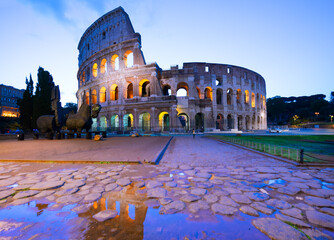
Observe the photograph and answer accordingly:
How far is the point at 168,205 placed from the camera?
228cm

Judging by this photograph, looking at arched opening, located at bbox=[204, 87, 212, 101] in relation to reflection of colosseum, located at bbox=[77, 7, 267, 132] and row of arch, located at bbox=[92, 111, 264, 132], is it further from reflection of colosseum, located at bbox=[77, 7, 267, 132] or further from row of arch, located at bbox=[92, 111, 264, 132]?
row of arch, located at bbox=[92, 111, 264, 132]

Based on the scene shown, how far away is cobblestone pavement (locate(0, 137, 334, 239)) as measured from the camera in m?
1.68

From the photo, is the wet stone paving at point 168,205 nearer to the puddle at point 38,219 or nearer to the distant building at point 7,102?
the puddle at point 38,219

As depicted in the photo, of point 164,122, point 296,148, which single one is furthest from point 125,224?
point 164,122

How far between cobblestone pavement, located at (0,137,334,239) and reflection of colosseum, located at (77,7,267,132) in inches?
764

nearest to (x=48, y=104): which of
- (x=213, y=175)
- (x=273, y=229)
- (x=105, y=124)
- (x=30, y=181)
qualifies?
(x=105, y=124)

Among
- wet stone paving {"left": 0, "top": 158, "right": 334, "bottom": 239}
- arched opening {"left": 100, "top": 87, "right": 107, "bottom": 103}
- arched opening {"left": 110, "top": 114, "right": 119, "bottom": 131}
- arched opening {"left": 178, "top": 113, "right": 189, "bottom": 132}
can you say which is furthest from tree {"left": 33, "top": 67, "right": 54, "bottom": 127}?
wet stone paving {"left": 0, "top": 158, "right": 334, "bottom": 239}

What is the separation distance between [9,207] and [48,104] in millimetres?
26673

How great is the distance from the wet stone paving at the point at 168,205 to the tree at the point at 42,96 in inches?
955

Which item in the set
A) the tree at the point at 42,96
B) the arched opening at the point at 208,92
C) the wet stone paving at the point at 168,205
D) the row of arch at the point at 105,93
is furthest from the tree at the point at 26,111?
the arched opening at the point at 208,92

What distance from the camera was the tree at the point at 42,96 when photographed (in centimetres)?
2269

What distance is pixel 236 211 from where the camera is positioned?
2.11m

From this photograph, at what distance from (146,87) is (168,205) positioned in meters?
29.9

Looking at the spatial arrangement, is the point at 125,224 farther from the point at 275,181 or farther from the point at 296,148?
the point at 296,148
